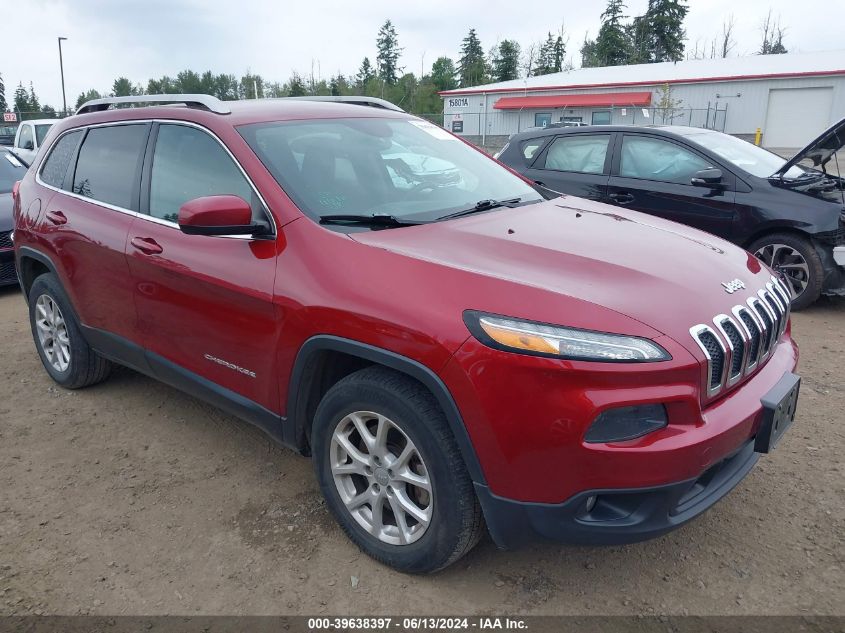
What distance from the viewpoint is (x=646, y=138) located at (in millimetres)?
6523

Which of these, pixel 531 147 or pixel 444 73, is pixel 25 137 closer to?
pixel 531 147

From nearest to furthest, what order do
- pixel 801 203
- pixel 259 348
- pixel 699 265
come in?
pixel 699 265, pixel 259 348, pixel 801 203

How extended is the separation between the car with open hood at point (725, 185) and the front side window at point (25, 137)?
1321 cm

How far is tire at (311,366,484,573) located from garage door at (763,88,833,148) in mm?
35727

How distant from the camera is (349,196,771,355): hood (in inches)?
87.7

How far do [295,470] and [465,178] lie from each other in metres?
1.73

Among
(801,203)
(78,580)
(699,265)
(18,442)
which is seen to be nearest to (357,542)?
(78,580)

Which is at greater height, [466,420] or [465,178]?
[465,178]

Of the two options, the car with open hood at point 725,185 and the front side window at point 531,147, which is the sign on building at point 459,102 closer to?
the front side window at point 531,147

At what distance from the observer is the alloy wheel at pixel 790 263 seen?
5.77m

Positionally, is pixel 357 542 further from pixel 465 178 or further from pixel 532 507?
pixel 465 178

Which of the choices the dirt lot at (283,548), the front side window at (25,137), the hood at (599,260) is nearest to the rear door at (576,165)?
the dirt lot at (283,548)

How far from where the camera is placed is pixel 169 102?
11.9 ft

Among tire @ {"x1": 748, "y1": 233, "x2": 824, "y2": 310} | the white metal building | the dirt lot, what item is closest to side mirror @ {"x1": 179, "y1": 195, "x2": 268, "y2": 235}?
the dirt lot
